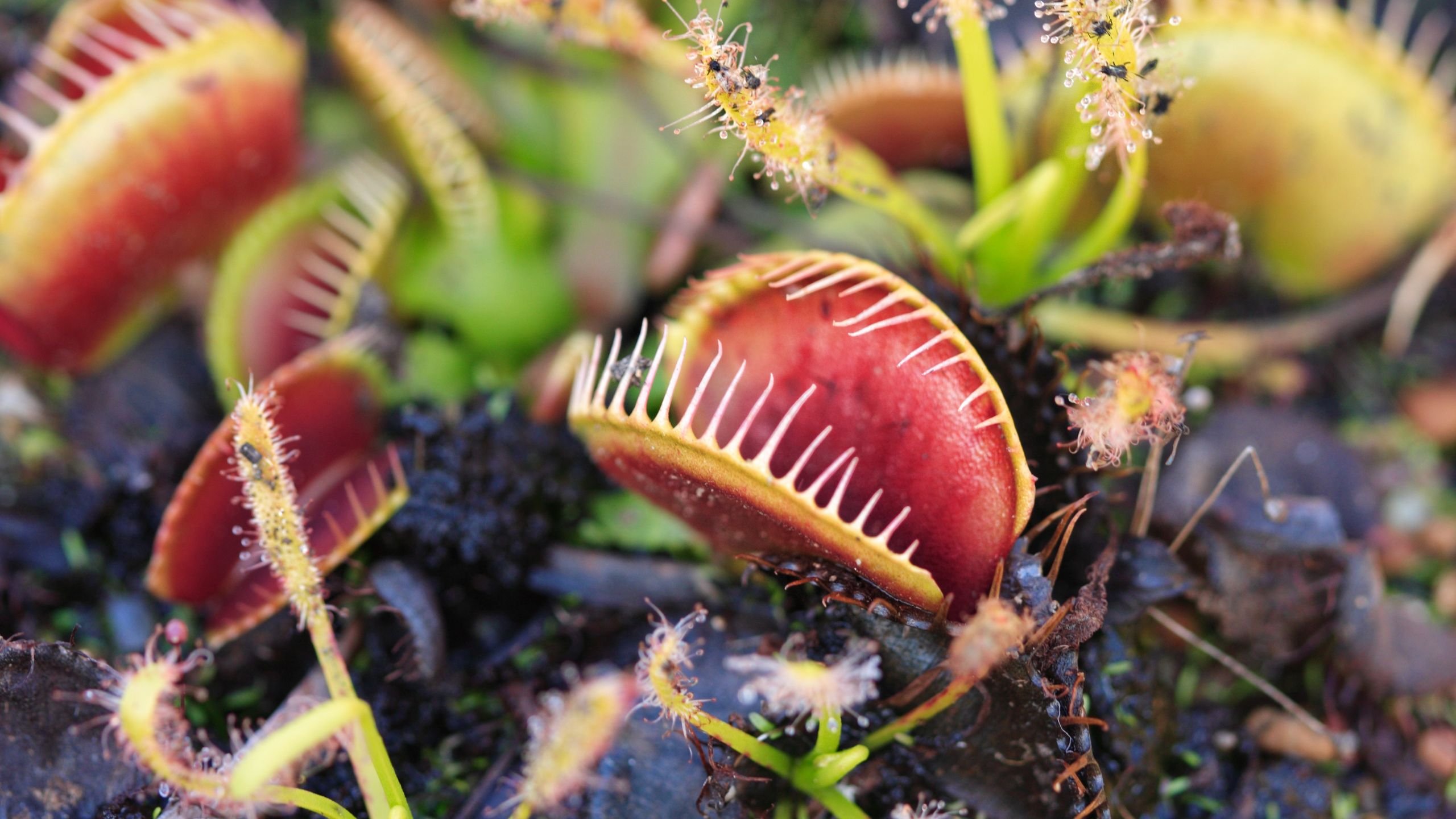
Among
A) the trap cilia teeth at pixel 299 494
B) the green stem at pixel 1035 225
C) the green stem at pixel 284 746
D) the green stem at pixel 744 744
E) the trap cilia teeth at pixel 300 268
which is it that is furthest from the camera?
the trap cilia teeth at pixel 300 268

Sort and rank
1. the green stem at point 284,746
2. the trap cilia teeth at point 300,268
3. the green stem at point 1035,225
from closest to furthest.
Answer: the green stem at point 284,746, the green stem at point 1035,225, the trap cilia teeth at point 300,268

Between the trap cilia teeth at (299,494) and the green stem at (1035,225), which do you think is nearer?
the trap cilia teeth at (299,494)

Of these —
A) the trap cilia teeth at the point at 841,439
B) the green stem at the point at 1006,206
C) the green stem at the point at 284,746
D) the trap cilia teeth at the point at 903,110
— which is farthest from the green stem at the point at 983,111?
the green stem at the point at 284,746

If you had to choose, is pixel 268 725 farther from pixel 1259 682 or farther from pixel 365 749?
pixel 1259 682

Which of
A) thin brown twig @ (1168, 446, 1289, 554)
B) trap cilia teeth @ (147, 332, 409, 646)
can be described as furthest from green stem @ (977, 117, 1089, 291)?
trap cilia teeth @ (147, 332, 409, 646)

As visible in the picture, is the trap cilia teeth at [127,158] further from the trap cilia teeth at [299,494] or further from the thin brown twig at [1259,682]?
the thin brown twig at [1259,682]

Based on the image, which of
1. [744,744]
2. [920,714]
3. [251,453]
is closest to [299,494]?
[251,453]
